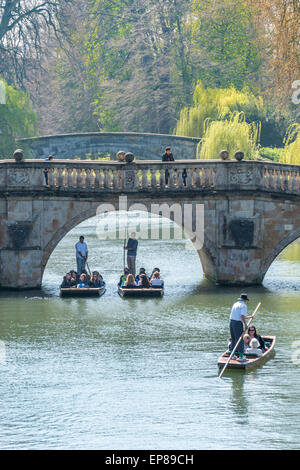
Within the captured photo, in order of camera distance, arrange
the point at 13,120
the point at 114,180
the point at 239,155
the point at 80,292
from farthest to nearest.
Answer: the point at 13,120, the point at 114,180, the point at 239,155, the point at 80,292

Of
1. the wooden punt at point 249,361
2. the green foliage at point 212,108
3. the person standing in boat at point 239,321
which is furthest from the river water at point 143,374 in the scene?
A: the green foliage at point 212,108

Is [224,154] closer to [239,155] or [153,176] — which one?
[239,155]


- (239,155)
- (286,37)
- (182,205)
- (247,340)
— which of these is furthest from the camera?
(286,37)

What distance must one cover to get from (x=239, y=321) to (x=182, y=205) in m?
11.1

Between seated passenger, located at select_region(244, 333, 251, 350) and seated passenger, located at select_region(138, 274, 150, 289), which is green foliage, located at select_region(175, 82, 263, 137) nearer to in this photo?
seated passenger, located at select_region(138, 274, 150, 289)

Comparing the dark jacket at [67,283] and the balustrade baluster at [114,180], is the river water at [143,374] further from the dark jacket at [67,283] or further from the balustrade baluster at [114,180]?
the balustrade baluster at [114,180]

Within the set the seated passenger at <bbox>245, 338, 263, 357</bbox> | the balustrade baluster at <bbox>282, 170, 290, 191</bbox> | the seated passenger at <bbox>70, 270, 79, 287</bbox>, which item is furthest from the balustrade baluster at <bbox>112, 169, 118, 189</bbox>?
the seated passenger at <bbox>245, 338, 263, 357</bbox>

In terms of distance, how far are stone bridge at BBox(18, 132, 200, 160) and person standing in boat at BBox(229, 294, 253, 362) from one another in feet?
118

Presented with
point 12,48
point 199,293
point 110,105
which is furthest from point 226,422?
point 110,105

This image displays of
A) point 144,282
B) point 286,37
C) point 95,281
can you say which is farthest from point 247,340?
point 286,37

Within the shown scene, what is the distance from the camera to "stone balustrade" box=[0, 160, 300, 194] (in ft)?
112

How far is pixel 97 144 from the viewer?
62.0 m

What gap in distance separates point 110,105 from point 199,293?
42826 millimetres
